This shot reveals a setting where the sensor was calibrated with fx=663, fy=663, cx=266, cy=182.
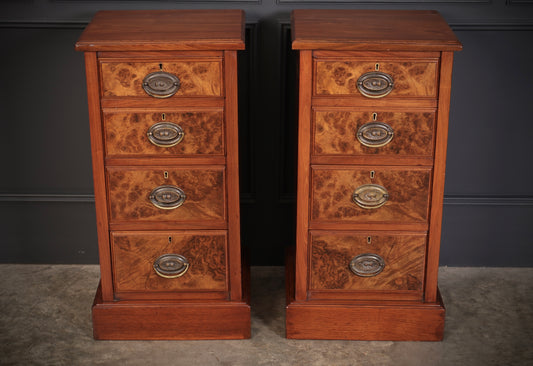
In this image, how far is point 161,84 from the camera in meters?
2.12

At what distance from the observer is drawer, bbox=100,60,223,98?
211 centimetres

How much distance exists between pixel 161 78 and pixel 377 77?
2.26 feet

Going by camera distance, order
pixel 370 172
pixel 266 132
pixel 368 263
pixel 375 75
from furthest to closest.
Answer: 1. pixel 266 132
2. pixel 368 263
3. pixel 370 172
4. pixel 375 75

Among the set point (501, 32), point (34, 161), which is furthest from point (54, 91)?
point (501, 32)

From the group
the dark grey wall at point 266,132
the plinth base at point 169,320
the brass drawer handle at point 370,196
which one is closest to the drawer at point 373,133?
the brass drawer handle at point 370,196

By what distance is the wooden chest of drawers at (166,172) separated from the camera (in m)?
2.11

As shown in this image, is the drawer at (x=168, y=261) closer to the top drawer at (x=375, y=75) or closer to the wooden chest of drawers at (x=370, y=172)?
the wooden chest of drawers at (x=370, y=172)

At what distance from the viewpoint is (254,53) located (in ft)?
8.68

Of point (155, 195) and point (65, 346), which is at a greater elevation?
point (155, 195)

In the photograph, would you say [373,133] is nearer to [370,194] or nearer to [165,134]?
[370,194]

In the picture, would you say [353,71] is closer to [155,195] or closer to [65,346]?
[155,195]

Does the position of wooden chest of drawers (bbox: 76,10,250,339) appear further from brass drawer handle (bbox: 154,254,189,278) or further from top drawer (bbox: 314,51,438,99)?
top drawer (bbox: 314,51,438,99)

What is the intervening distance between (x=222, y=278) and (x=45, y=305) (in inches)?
30.9

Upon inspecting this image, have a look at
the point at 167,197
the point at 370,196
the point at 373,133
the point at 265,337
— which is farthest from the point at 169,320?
the point at 373,133
